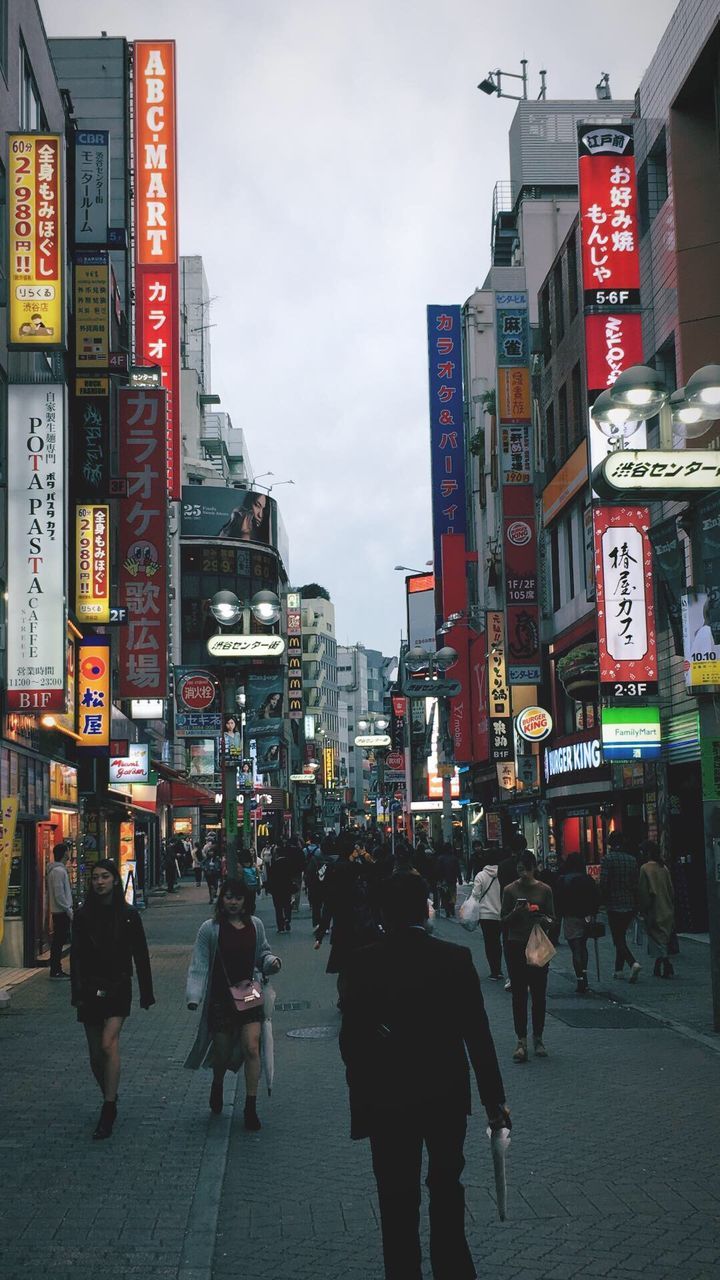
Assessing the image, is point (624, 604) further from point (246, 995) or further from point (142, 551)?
point (246, 995)

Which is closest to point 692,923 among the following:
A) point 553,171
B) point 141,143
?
point 141,143

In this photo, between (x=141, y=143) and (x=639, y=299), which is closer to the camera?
(x=639, y=299)

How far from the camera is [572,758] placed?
118ft

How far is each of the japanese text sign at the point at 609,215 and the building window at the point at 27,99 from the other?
10201 millimetres

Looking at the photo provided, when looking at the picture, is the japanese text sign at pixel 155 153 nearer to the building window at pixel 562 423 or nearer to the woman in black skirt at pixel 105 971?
the building window at pixel 562 423

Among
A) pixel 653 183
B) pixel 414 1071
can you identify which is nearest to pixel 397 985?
pixel 414 1071

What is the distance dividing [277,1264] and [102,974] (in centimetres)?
341

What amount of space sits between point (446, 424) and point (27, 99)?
1416 inches

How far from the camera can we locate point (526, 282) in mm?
47688

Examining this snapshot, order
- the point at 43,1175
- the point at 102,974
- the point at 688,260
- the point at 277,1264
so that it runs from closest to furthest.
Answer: the point at 277,1264
the point at 43,1175
the point at 102,974
the point at 688,260

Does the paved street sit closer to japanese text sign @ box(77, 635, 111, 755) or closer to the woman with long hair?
the woman with long hair

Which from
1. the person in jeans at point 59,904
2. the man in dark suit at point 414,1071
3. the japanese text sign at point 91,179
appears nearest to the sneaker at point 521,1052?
the man in dark suit at point 414,1071

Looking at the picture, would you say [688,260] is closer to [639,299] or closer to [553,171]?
[639,299]

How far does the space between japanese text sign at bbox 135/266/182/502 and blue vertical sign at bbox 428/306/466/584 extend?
20.7m
